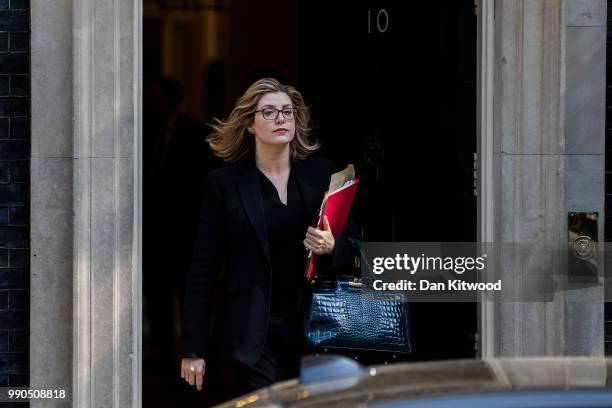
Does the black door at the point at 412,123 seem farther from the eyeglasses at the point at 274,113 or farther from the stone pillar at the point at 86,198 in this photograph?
the stone pillar at the point at 86,198

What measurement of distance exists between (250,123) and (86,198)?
111cm

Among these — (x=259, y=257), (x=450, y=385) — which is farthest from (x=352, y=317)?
(x=450, y=385)

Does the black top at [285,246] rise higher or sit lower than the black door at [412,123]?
lower

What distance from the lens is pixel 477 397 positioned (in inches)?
134

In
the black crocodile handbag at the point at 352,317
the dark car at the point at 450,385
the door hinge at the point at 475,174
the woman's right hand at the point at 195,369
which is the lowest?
the woman's right hand at the point at 195,369

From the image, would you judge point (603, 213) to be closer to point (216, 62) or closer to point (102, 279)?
point (102, 279)

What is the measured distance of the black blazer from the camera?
6746 millimetres

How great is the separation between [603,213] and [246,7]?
24.1ft

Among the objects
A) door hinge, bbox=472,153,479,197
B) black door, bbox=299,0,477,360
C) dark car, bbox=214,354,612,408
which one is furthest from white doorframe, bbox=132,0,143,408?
dark car, bbox=214,354,612,408

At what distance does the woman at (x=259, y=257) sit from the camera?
6.75m

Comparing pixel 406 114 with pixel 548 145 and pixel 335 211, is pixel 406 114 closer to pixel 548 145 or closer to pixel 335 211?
pixel 548 145

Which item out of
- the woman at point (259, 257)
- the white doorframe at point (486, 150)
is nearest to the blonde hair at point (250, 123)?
the woman at point (259, 257)

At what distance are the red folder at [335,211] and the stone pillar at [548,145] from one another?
1217mm

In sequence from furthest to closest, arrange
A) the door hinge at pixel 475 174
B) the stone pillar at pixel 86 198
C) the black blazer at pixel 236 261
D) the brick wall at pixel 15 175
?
the door hinge at pixel 475 174
the brick wall at pixel 15 175
the stone pillar at pixel 86 198
the black blazer at pixel 236 261
